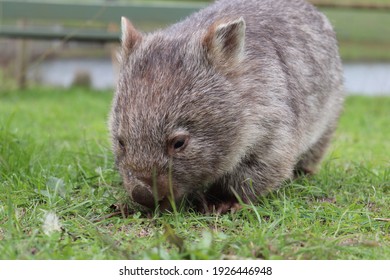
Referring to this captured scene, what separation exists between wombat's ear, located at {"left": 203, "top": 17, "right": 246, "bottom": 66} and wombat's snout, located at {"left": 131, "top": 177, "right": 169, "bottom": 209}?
82 centimetres

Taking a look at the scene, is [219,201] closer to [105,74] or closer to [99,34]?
[99,34]

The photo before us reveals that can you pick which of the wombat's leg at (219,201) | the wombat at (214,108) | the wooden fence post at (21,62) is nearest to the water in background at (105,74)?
the wooden fence post at (21,62)

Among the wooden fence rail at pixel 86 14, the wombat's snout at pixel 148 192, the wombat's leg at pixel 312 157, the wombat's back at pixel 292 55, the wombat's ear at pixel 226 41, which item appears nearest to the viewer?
the wombat's snout at pixel 148 192

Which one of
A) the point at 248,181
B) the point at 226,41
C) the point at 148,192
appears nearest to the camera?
the point at 148,192

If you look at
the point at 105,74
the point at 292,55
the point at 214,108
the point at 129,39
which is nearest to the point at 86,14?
the point at 105,74

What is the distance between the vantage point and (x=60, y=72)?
1507 centimetres

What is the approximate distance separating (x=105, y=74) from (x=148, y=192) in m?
12.0

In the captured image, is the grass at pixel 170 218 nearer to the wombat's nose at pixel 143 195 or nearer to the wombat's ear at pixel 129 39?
the wombat's nose at pixel 143 195

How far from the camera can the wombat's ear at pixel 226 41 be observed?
361 cm

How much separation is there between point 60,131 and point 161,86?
360cm

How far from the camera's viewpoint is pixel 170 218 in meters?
3.41

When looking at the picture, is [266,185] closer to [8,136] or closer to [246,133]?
[246,133]

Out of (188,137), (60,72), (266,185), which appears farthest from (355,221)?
(60,72)
